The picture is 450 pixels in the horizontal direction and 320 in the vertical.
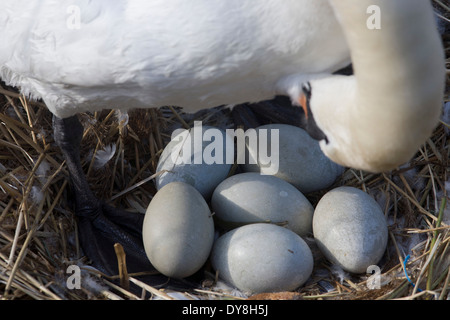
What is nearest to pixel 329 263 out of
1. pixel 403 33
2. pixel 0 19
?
pixel 403 33

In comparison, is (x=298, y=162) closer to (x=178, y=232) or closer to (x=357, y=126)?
(x=178, y=232)

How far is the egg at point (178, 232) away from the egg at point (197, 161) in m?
0.21

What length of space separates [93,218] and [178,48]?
96cm

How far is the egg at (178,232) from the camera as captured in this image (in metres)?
1.55

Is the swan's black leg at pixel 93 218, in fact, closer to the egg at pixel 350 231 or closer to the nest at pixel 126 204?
the nest at pixel 126 204

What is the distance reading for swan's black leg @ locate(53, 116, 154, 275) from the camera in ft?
6.09

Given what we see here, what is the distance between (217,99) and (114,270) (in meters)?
0.78

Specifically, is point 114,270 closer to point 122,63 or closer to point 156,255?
point 156,255

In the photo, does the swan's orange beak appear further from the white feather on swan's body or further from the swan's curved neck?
the swan's curved neck

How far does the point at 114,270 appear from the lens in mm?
1792

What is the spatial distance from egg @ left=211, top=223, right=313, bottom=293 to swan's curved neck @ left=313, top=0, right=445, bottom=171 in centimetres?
58

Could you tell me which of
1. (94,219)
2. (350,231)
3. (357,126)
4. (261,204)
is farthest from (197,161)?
(357,126)

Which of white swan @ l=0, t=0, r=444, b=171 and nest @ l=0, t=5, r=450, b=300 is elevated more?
white swan @ l=0, t=0, r=444, b=171

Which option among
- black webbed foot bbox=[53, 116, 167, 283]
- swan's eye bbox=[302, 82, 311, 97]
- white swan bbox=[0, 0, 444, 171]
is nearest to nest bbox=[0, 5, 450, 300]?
black webbed foot bbox=[53, 116, 167, 283]
